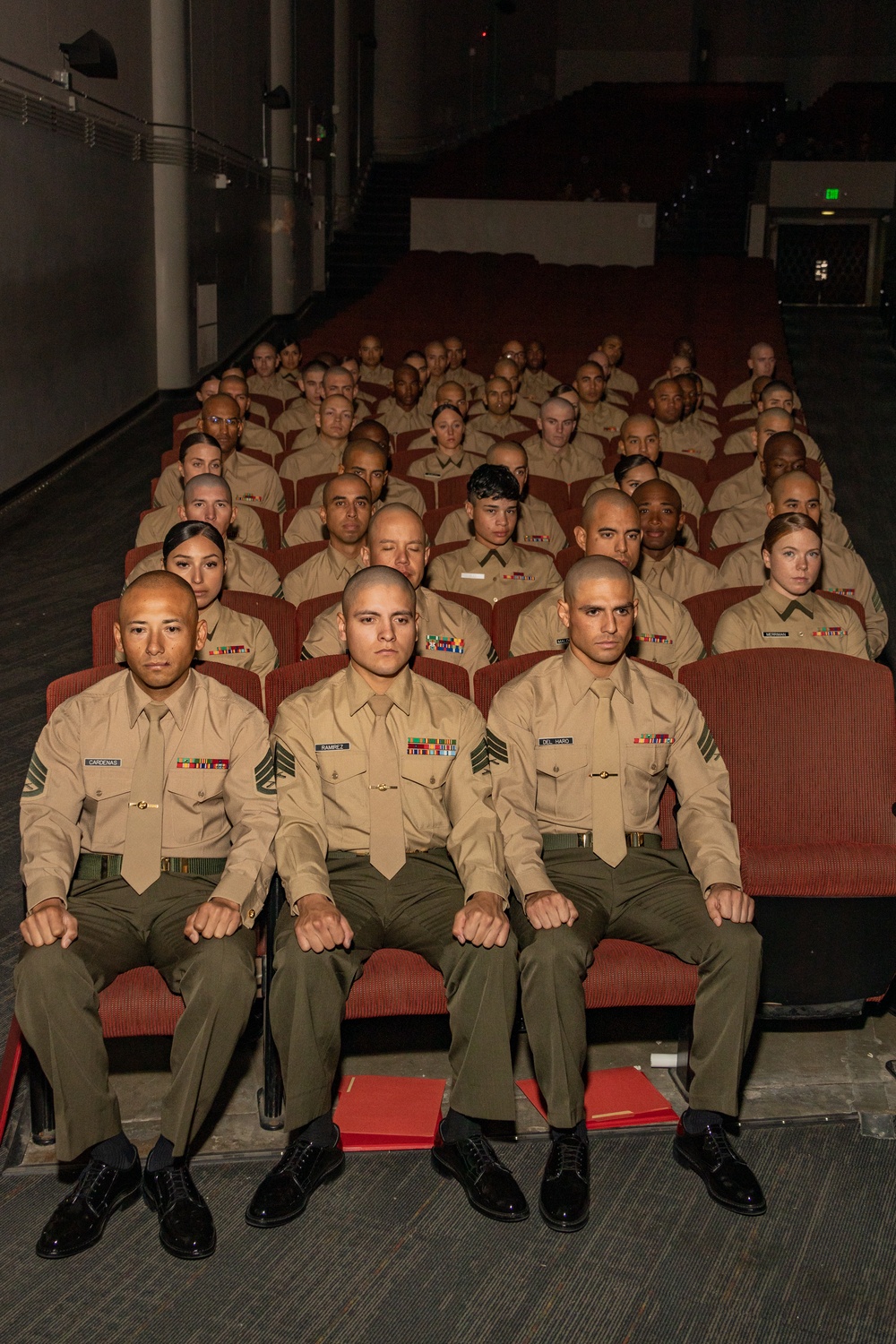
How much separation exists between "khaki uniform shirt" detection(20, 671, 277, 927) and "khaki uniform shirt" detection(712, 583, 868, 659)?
5.22 feet

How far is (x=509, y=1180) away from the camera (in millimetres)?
2475

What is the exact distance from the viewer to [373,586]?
2.84 metres

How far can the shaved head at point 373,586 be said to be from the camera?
112 inches

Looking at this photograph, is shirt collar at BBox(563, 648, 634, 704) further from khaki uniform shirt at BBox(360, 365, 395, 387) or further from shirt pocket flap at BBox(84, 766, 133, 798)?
khaki uniform shirt at BBox(360, 365, 395, 387)

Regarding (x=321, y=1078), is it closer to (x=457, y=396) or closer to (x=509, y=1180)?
(x=509, y=1180)

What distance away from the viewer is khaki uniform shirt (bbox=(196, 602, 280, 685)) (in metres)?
3.71

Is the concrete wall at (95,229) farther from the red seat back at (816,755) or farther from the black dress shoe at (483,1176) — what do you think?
the black dress shoe at (483,1176)

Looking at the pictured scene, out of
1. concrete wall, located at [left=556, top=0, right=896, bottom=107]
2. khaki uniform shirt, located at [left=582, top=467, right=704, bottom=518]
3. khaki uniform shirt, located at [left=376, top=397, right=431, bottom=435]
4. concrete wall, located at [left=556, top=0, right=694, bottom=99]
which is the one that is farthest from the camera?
concrete wall, located at [left=556, top=0, right=694, bottom=99]

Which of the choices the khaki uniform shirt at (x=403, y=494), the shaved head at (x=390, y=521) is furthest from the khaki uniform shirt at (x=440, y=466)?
the shaved head at (x=390, y=521)

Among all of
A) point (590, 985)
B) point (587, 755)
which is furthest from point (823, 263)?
point (590, 985)

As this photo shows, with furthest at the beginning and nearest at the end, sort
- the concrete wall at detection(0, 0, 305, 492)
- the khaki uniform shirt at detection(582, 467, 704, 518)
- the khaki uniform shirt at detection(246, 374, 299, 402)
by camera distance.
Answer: the khaki uniform shirt at detection(246, 374, 299, 402)
the concrete wall at detection(0, 0, 305, 492)
the khaki uniform shirt at detection(582, 467, 704, 518)

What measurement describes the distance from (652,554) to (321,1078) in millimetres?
2536

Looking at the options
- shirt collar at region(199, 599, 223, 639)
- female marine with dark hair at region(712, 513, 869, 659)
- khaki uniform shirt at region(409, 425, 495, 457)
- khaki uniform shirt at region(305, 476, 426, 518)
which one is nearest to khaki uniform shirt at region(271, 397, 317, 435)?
khaki uniform shirt at region(409, 425, 495, 457)

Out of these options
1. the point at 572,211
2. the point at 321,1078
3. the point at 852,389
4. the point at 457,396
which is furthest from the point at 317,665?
the point at 572,211
